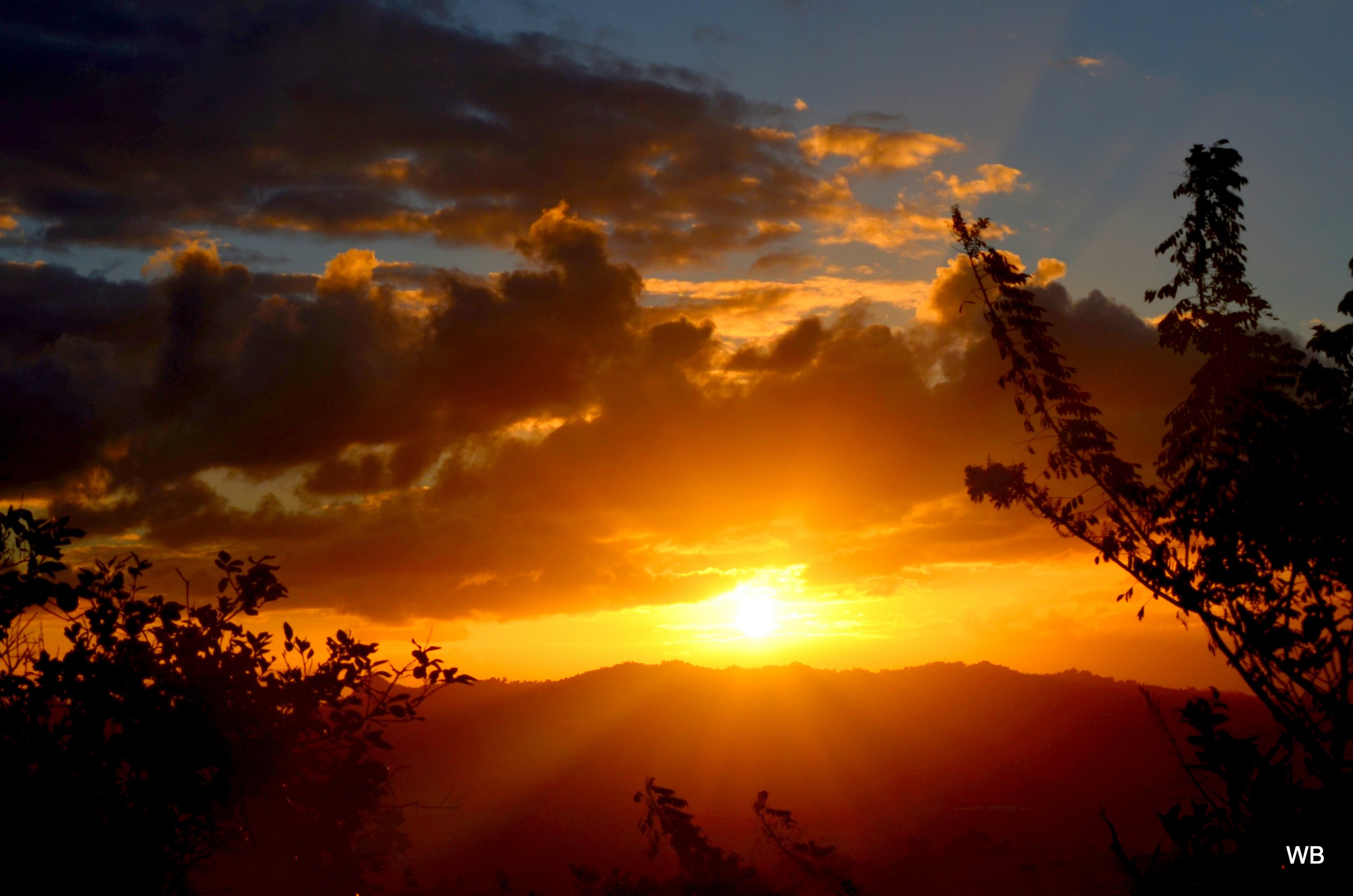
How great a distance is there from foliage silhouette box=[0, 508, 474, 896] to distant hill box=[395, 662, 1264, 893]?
91.3 ft

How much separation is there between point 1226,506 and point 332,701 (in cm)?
1549

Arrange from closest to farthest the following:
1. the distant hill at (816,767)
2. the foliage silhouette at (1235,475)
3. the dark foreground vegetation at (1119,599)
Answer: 1. the dark foreground vegetation at (1119,599)
2. the foliage silhouette at (1235,475)
3. the distant hill at (816,767)

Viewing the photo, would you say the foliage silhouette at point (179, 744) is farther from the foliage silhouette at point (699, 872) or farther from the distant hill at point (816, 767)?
the distant hill at point (816, 767)

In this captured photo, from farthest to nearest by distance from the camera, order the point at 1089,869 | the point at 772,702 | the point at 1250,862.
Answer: the point at 772,702 < the point at 1089,869 < the point at 1250,862

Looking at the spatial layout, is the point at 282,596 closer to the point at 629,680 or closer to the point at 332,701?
the point at 332,701

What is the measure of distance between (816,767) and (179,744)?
60.9 meters

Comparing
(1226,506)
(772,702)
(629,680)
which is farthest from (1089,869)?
(629,680)

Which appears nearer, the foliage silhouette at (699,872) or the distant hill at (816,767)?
the foliage silhouette at (699,872)

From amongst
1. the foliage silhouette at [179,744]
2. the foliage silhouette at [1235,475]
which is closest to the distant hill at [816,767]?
the foliage silhouette at [1235,475]

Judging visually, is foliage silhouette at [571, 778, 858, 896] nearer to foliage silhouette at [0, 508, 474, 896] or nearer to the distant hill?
the distant hill

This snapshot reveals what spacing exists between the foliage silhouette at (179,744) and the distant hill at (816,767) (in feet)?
91.3

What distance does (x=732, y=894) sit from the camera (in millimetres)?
20391

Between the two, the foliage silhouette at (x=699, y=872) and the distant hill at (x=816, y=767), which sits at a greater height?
the foliage silhouette at (x=699, y=872)

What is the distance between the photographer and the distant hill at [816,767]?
4881 cm
